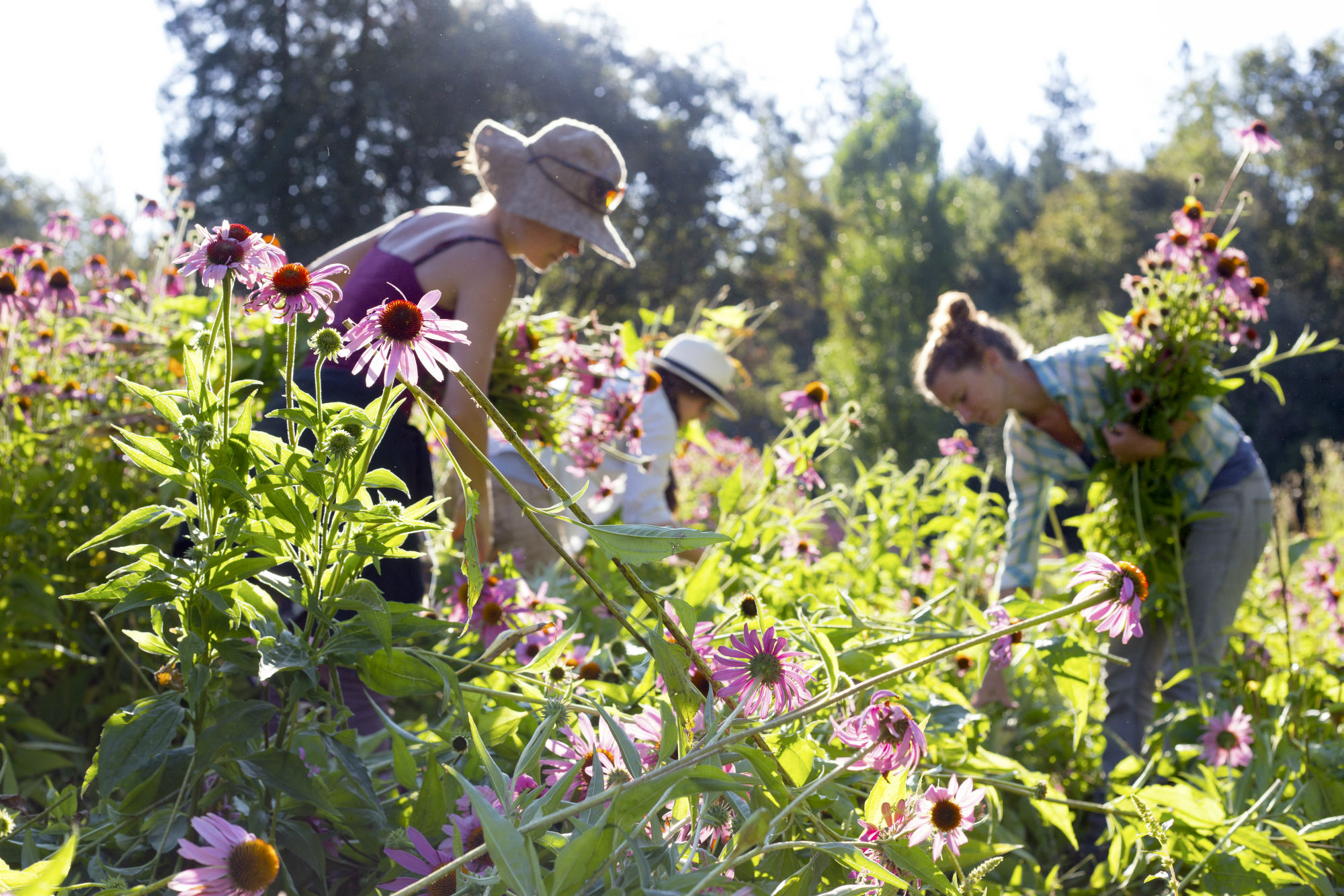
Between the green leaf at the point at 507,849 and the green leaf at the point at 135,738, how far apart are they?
34cm

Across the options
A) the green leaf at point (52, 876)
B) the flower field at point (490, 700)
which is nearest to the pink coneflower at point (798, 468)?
the flower field at point (490, 700)

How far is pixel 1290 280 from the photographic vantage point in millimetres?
13422

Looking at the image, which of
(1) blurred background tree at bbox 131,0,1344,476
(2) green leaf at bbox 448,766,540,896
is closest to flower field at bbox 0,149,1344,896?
(2) green leaf at bbox 448,766,540,896

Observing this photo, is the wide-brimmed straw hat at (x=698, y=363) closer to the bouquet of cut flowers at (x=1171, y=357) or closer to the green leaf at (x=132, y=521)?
the bouquet of cut flowers at (x=1171, y=357)

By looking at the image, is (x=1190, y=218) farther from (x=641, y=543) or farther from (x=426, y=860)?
(x=426, y=860)

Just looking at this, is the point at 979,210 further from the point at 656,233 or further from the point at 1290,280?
the point at 656,233

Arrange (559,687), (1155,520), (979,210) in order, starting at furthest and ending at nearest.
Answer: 1. (979,210)
2. (1155,520)
3. (559,687)

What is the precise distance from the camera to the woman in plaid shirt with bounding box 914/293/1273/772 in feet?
7.30

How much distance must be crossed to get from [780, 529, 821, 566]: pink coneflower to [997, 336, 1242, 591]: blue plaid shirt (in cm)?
53

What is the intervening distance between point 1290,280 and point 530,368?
15.2 meters

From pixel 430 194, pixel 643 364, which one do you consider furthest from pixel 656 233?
pixel 643 364

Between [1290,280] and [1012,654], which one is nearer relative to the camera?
[1012,654]

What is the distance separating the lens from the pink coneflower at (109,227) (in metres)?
3.04

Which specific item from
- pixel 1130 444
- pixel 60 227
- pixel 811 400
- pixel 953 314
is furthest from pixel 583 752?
pixel 60 227
